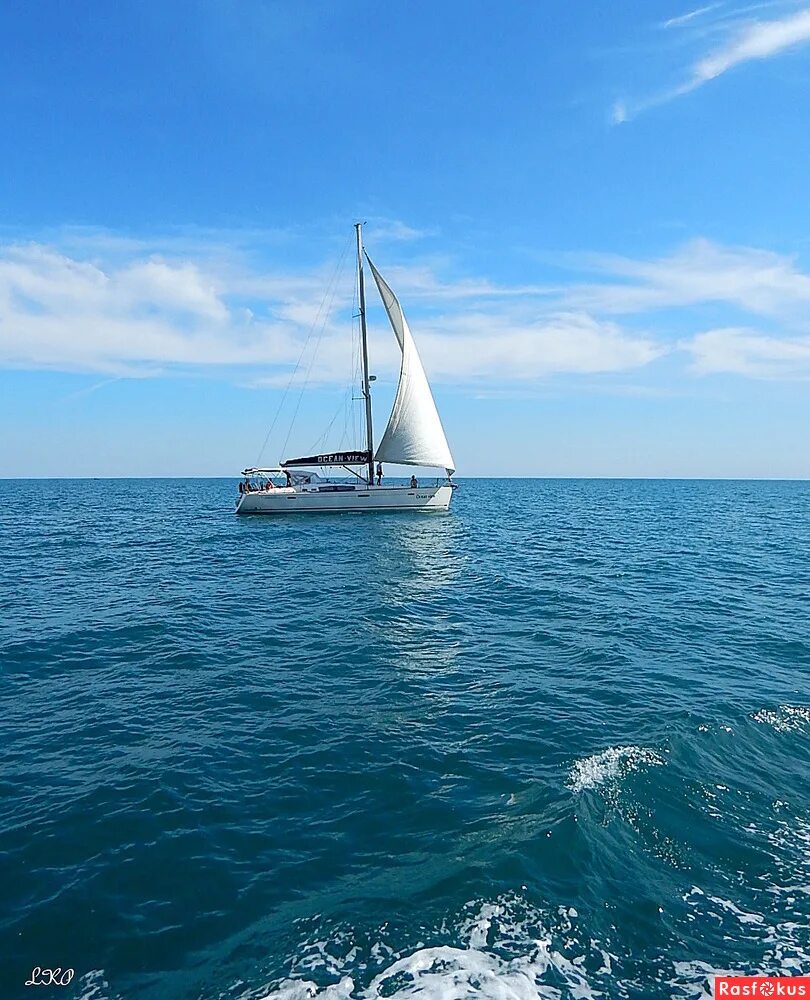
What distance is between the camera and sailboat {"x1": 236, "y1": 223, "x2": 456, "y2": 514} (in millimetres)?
51156

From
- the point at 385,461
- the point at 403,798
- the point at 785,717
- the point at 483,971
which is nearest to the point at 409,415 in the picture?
the point at 385,461

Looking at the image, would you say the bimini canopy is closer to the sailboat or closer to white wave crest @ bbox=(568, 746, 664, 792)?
the sailboat

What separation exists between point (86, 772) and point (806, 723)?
13039 mm

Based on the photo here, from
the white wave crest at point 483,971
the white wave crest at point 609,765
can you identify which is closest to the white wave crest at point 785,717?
the white wave crest at point 609,765

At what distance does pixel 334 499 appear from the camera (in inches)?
2058

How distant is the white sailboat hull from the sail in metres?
2.73

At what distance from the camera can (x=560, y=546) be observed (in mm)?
37000

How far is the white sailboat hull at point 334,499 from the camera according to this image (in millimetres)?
52031

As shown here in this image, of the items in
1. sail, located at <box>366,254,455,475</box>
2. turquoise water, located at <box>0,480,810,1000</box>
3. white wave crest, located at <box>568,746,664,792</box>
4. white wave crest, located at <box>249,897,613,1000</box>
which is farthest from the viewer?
sail, located at <box>366,254,455,475</box>

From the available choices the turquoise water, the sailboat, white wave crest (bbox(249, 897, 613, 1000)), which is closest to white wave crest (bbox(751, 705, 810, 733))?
the turquoise water

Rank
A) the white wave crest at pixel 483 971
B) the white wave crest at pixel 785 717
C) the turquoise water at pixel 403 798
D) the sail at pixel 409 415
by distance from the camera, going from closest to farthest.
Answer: the white wave crest at pixel 483 971, the turquoise water at pixel 403 798, the white wave crest at pixel 785 717, the sail at pixel 409 415

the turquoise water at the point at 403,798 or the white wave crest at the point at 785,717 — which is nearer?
the turquoise water at the point at 403,798

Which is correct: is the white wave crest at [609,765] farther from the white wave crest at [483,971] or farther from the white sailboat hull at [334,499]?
the white sailboat hull at [334,499]

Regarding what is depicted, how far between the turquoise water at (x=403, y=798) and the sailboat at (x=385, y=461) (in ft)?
104
